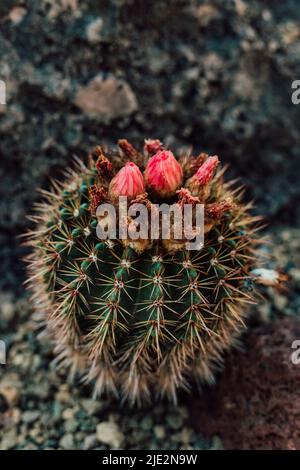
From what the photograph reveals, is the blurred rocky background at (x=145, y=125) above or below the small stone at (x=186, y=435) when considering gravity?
above

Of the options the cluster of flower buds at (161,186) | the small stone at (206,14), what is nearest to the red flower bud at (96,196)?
the cluster of flower buds at (161,186)

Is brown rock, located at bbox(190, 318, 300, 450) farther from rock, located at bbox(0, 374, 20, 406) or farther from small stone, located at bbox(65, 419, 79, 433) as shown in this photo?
rock, located at bbox(0, 374, 20, 406)

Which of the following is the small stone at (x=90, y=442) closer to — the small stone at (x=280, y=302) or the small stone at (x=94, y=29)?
the small stone at (x=280, y=302)

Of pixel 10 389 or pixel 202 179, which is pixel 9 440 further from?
pixel 202 179

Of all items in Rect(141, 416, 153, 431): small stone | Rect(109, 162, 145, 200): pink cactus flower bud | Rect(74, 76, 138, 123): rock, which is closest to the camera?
Rect(109, 162, 145, 200): pink cactus flower bud

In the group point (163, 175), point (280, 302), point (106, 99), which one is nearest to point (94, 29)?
point (106, 99)

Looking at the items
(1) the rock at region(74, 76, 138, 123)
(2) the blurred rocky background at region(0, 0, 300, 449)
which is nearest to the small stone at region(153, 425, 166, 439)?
(2) the blurred rocky background at region(0, 0, 300, 449)
